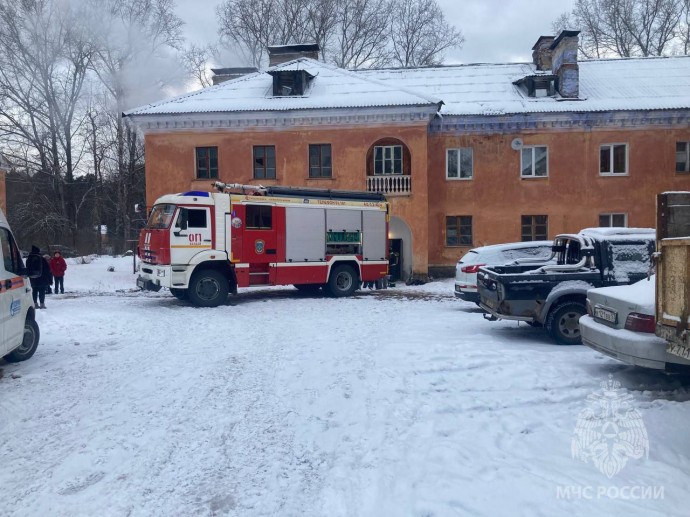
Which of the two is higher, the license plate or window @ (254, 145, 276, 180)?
window @ (254, 145, 276, 180)

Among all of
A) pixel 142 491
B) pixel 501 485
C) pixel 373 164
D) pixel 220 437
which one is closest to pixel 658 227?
pixel 501 485

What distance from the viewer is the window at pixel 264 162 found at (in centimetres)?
2338

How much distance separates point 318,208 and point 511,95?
12.9 meters

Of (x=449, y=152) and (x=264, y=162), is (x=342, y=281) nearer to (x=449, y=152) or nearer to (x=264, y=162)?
(x=264, y=162)

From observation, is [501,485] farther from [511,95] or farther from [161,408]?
[511,95]

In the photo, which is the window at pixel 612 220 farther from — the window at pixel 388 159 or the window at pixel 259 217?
the window at pixel 259 217

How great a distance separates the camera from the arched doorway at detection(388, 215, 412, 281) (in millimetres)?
23109

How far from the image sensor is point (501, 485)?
4.17 meters

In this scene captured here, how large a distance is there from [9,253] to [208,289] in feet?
21.6

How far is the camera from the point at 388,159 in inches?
901

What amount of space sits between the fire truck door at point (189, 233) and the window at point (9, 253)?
5513mm

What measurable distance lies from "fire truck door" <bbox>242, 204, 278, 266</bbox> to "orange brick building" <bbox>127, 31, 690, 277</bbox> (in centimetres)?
803

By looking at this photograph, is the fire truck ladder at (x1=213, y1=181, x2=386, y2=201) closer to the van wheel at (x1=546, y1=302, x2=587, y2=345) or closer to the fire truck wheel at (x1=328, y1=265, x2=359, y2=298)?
the fire truck wheel at (x1=328, y1=265, x2=359, y2=298)

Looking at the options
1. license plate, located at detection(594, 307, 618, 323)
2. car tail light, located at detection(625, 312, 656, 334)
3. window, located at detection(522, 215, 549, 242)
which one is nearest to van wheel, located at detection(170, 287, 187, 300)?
license plate, located at detection(594, 307, 618, 323)
